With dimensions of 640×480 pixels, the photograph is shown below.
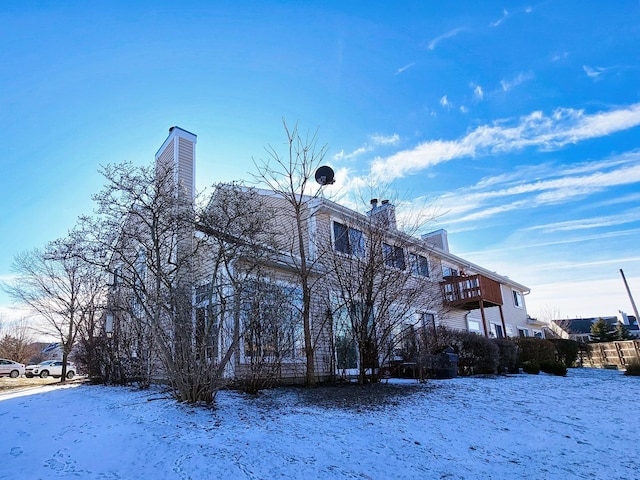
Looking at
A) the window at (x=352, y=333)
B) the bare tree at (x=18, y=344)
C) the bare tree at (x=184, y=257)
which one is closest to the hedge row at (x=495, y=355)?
the window at (x=352, y=333)

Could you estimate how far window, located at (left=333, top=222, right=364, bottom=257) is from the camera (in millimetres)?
10202

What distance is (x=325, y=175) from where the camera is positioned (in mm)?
12562

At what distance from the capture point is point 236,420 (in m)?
5.08

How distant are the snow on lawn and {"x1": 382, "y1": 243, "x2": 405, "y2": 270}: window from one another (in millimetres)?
3272

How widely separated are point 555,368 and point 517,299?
14.2m

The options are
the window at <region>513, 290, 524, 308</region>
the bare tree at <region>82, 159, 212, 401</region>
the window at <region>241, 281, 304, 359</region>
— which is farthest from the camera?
the window at <region>513, 290, 524, 308</region>

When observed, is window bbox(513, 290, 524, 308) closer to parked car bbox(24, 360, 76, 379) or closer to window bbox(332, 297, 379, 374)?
window bbox(332, 297, 379, 374)

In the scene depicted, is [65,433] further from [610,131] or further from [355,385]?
[610,131]

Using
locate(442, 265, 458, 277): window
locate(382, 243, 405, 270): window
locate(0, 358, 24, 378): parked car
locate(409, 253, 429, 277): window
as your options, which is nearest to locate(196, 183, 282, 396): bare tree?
locate(382, 243, 405, 270): window

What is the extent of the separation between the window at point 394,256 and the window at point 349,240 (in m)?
0.66

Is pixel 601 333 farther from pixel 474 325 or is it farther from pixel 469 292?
pixel 469 292

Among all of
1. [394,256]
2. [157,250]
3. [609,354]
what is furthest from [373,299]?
[609,354]

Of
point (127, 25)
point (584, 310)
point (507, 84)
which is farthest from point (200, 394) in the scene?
point (584, 310)

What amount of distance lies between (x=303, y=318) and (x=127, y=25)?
7460 millimetres
